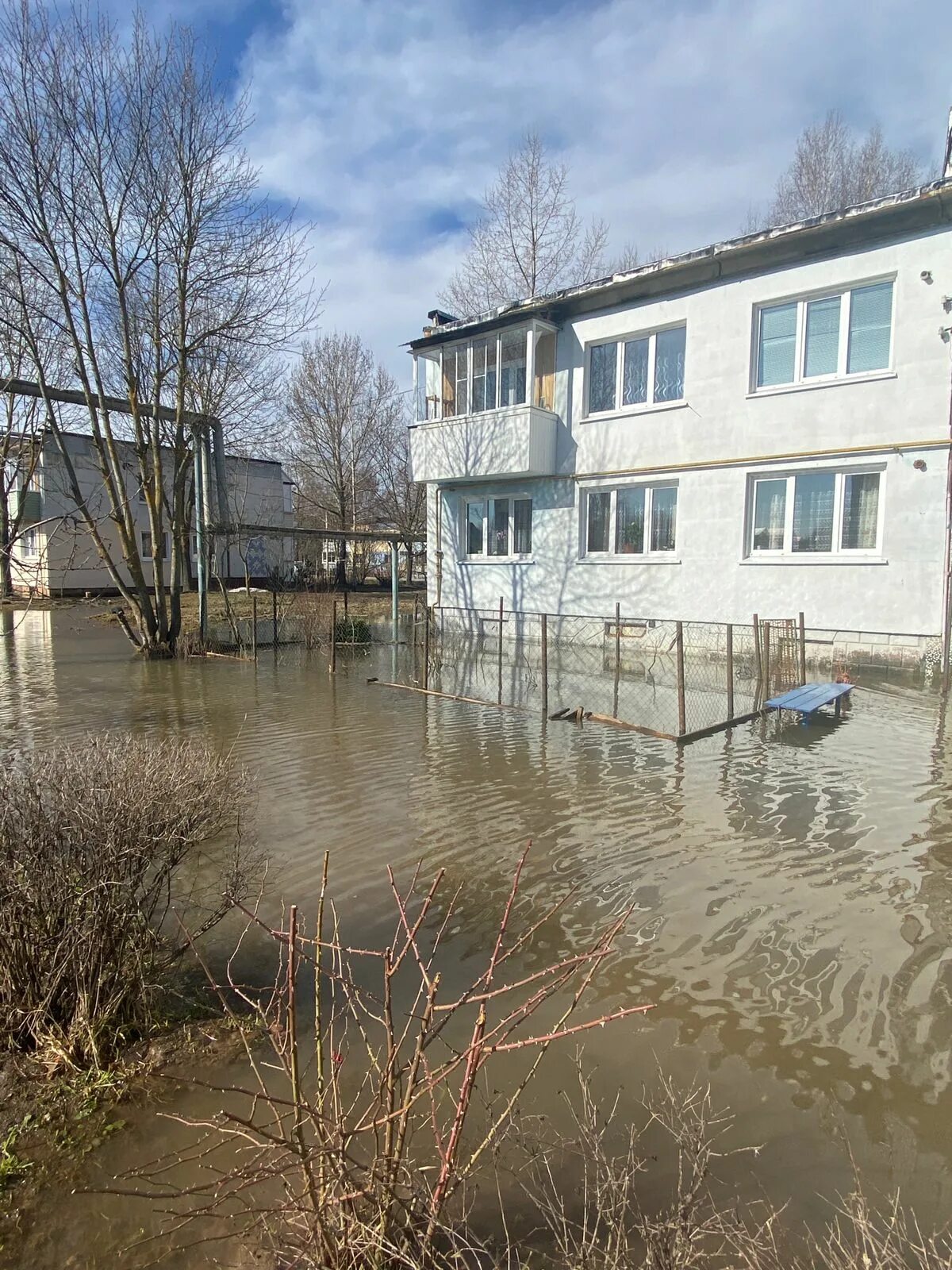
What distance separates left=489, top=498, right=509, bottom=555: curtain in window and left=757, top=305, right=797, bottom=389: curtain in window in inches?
250

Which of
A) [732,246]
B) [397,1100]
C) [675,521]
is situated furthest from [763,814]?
[732,246]

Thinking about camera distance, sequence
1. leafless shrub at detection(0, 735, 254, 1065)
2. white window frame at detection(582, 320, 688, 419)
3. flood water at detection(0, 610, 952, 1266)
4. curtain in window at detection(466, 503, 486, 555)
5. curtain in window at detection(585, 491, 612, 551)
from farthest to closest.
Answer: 1. curtain in window at detection(466, 503, 486, 555)
2. curtain in window at detection(585, 491, 612, 551)
3. white window frame at detection(582, 320, 688, 419)
4. leafless shrub at detection(0, 735, 254, 1065)
5. flood water at detection(0, 610, 952, 1266)

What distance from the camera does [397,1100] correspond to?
7.80 ft

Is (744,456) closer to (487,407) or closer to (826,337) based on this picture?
(826,337)

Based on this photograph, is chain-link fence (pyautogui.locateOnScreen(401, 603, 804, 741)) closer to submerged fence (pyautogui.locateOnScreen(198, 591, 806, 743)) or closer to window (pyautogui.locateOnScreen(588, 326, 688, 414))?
submerged fence (pyautogui.locateOnScreen(198, 591, 806, 743))

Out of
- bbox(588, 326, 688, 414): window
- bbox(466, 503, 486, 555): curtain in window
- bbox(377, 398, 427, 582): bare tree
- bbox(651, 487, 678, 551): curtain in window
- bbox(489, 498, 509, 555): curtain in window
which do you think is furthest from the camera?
bbox(377, 398, 427, 582): bare tree

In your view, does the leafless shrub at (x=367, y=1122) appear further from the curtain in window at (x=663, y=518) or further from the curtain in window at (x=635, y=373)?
the curtain in window at (x=635, y=373)

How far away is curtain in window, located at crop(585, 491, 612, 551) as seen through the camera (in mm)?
16141

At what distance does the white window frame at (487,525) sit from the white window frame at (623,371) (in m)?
2.55

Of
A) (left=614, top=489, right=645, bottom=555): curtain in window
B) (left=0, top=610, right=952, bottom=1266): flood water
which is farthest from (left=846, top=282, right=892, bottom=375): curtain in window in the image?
(left=0, top=610, right=952, bottom=1266): flood water

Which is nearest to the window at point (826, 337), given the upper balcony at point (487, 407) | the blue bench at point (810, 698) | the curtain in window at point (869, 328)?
the curtain in window at point (869, 328)

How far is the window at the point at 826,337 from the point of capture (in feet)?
41.0

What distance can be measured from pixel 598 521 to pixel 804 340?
520cm

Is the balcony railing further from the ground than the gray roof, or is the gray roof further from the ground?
the gray roof
